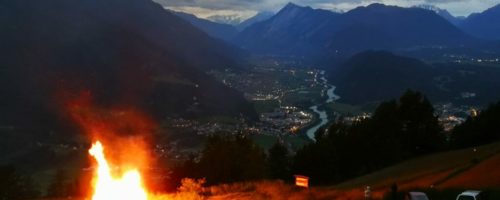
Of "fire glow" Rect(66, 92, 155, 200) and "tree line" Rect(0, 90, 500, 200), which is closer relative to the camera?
"tree line" Rect(0, 90, 500, 200)

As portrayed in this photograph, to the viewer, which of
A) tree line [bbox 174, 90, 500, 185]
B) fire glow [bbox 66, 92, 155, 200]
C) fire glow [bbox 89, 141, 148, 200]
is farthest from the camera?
fire glow [bbox 66, 92, 155, 200]

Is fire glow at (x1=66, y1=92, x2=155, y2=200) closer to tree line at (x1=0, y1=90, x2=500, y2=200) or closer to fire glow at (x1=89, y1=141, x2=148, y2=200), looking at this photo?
tree line at (x1=0, y1=90, x2=500, y2=200)

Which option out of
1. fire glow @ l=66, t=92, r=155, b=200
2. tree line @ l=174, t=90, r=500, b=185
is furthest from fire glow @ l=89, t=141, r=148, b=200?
fire glow @ l=66, t=92, r=155, b=200

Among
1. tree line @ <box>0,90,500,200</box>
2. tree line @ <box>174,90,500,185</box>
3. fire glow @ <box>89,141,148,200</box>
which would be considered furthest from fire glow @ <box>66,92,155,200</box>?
fire glow @ <box>89,141,148,200</box>

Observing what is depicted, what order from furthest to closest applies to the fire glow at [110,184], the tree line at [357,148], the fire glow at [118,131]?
the fire glow at [118,131] → the tree line at [357,148] → the fire glow at [110,184]

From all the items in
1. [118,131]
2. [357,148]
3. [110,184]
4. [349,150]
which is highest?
[118,131]

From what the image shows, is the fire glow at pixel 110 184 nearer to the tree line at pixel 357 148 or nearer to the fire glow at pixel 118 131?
the tree line at pixel 357 148

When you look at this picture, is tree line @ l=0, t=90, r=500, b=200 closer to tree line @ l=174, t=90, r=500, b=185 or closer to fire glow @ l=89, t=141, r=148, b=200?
tree line @ l=174, t=90, r=500, b=185

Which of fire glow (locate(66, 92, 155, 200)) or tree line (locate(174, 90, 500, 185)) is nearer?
tree line (locate(174, 90, 500, 185))

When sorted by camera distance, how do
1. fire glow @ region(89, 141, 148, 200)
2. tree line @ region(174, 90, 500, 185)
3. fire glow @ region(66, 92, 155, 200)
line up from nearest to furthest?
fire glow @ region(89, 141, 148, 200) → tree line @ region(174, 90, 500, 185) → fire glow @ region(66, 92, 155, 200)

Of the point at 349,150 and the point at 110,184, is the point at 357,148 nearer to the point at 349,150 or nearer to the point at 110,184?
the point at 349,150

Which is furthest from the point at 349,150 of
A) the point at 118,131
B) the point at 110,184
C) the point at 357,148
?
the point at 118,131

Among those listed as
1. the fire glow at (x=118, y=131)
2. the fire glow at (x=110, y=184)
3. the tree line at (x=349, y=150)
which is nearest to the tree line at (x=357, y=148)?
the tree line at (x=349, y=150)

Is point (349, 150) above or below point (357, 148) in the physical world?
below
